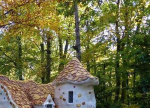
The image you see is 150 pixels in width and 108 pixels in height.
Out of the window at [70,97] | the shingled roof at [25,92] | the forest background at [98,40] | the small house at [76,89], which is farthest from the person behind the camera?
the window at [70,97]

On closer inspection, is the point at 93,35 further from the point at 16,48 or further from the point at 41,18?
the point at 41,18

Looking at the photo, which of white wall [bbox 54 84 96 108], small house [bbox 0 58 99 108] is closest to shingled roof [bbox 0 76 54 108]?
small house [bbox 0 58 99 108]

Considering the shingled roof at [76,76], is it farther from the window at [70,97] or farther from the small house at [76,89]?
the window at [70,97]

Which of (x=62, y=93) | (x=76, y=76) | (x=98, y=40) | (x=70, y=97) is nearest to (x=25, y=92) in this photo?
(x=62, y=93)

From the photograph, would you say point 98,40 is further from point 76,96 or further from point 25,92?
point 25,92

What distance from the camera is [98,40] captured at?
59.6ft

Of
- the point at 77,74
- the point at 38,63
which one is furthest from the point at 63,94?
the point at 38,63

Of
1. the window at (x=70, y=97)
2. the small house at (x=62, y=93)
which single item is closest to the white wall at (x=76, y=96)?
the small house at (x=62, y=93)

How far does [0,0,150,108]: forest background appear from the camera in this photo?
1038 centimetres

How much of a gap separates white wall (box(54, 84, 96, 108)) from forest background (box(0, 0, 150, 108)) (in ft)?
8.75

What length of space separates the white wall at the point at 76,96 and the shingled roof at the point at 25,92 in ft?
2.46

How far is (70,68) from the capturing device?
12250mm

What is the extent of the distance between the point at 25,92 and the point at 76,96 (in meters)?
2.46

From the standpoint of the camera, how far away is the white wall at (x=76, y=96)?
11602mm
